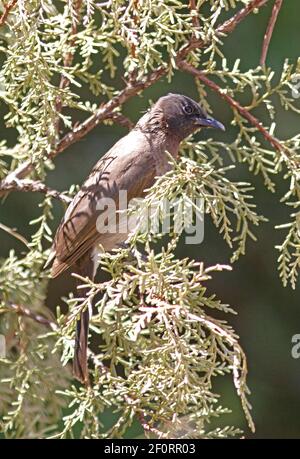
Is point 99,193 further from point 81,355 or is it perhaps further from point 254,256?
point 254,256

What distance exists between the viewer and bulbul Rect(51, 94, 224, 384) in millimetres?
2928

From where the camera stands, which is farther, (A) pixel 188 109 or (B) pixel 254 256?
(B) pixel 254 256

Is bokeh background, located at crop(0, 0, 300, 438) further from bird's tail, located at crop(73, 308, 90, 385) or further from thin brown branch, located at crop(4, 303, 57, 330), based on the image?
bird's tail, located at crop(73, 308, 90, 385)

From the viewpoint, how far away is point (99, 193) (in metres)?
3.00

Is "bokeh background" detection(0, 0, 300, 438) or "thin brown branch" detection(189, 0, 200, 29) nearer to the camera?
"thin brown branch" detection(189, 0, 200, 29)

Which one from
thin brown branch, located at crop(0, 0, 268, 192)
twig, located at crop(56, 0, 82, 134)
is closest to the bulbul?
thin brown branch, located at crop(0, 0, 268, 192)

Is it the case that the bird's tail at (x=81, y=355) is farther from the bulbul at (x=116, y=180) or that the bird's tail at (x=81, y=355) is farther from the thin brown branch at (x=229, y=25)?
the thin brown branch at (x=229, y=25)

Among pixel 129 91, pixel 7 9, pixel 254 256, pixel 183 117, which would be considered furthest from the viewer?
pixel 254 256

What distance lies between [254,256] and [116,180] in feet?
6.35

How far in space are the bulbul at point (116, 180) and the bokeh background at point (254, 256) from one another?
1.17m

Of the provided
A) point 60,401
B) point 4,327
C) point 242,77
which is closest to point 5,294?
point 4,327

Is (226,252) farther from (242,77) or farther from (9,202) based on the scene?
(242,77)

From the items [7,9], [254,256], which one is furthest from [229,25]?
[254,256]
